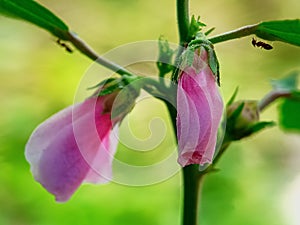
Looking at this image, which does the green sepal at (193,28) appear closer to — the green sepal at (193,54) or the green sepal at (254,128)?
the green sepal at (193,54)

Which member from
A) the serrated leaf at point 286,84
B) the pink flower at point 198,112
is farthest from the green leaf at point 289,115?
the pink flower at point 198,112

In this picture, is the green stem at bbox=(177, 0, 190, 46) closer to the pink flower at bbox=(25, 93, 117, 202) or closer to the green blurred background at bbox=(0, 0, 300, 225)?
the pink flower at bbox=(25, 93, 117, 202)

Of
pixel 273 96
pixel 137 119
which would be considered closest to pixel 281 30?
pixel 273 96

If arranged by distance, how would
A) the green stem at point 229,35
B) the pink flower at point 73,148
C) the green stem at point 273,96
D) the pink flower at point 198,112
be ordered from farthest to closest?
1. the green stem at point 273,96
2. the pink flower at point 73,148
3. the green stem at point 229,35
4. the pink flower at point 198,112

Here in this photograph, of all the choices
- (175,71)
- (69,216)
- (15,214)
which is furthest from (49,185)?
(15,214)

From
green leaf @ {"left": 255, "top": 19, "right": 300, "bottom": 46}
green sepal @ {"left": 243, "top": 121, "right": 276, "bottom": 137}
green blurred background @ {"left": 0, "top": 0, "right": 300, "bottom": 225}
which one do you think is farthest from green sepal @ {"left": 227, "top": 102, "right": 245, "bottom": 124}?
green blurred background @ {"left": 0, "top": 0, "right": 300, "bottom": 225}

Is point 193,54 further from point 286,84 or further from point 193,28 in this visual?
point 286,84
